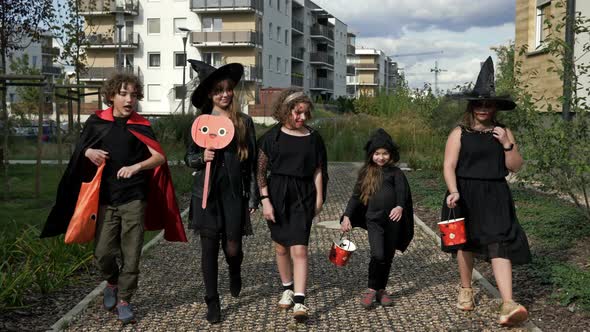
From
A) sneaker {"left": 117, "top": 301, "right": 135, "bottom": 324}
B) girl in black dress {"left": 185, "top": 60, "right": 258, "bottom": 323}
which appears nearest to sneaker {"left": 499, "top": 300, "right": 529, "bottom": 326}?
girl in black dress {"left": 185, "top": 60, "right": 258, "bottom": 323}

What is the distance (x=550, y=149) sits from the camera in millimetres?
6926

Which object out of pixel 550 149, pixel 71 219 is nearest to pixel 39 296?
pixel 71 219

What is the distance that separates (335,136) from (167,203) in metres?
19.6

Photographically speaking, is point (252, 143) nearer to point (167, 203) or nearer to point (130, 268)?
point (167, 203)

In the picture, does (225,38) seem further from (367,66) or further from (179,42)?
(367,66)

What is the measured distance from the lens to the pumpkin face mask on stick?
5.50 m

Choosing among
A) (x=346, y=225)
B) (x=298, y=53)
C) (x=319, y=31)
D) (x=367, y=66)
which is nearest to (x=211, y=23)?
(x=298, y=53)

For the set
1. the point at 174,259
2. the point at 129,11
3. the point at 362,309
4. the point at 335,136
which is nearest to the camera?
the point at 362,309

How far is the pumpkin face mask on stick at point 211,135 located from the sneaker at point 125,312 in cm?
95

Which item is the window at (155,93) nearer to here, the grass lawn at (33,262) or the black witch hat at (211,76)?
the grass lawn at (33,262)

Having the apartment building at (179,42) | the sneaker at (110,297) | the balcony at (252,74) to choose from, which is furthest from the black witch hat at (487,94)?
the balcony at (252,74)

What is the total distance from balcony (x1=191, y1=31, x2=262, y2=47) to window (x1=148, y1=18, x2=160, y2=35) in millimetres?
3725

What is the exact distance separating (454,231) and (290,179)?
4.31 ft

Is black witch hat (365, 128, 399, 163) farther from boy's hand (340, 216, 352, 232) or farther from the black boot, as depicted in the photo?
the black boot
